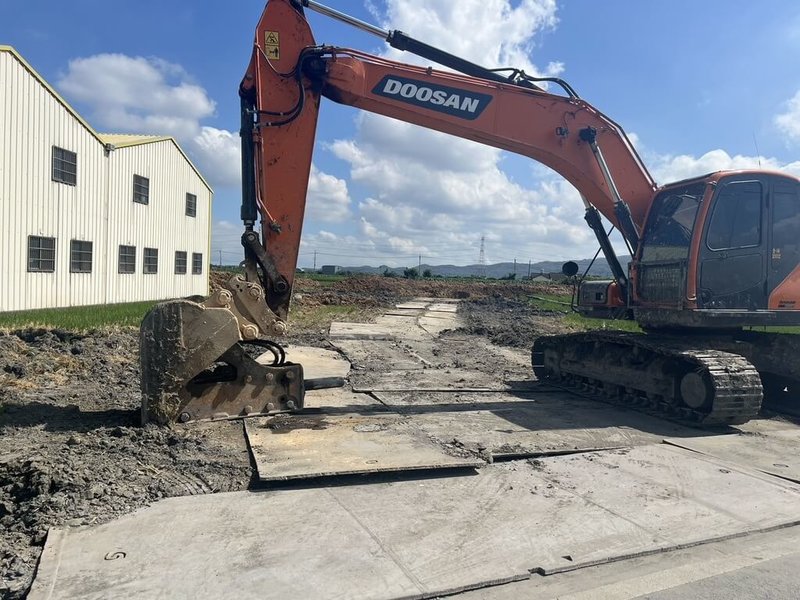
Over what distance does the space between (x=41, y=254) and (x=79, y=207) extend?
2199 mm

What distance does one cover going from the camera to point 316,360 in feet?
34.8

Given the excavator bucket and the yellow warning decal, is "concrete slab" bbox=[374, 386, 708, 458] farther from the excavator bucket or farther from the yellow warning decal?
the yellow warning decal

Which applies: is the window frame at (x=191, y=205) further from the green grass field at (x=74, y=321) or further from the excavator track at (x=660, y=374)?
the excavator track at (x=660, y=374)

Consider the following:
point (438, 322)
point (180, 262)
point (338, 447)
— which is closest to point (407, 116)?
point (338, 447)

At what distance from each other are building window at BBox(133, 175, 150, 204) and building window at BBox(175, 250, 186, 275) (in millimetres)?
3329

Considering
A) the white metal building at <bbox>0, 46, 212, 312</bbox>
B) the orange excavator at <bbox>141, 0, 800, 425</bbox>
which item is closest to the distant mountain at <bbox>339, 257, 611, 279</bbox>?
the orange excavator at <bbox>141, 0, 800, 425</bbox>

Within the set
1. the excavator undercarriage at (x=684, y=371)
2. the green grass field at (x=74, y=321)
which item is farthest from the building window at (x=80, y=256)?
the excavator undercarriage at (x=684, y=371)

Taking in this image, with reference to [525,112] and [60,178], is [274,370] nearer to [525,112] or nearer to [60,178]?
[525,112]

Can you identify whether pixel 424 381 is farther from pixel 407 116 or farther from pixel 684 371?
pixel 407 116

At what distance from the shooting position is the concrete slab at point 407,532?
10.4ft

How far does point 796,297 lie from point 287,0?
22.6 ft

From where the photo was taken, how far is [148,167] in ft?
74.8

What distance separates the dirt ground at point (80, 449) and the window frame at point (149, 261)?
1346 cm

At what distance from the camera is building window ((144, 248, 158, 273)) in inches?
909
